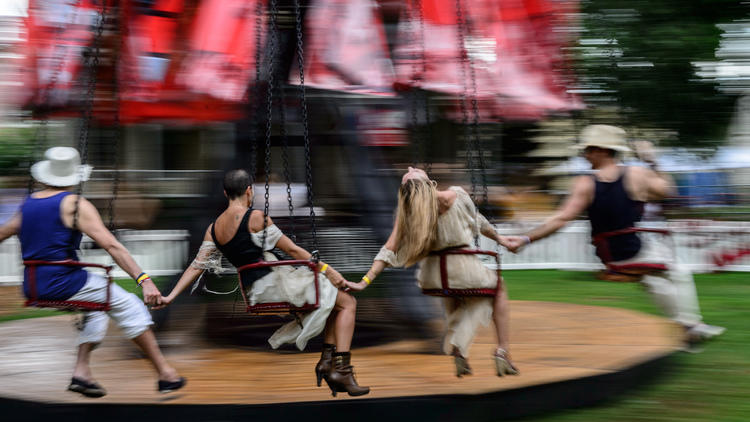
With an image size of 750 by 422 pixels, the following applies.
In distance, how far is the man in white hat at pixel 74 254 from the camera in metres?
5.14

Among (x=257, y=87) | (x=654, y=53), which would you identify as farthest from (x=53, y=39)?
(x=654, y=53)

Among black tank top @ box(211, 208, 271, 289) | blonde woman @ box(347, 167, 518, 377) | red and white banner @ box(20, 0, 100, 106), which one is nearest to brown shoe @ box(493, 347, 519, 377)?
blonde woman @ box(347, 167, 518, 377)

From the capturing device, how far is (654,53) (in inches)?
410

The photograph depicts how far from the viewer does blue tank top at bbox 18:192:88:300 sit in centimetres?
509

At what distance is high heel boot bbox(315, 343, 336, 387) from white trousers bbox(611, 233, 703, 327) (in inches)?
112

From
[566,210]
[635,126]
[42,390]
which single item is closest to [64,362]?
[42,390]

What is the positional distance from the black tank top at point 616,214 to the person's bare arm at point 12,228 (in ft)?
13.6

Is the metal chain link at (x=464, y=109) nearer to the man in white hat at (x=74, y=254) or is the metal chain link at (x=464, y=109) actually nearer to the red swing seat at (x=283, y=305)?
the red swing seat at (x=283, y=305)

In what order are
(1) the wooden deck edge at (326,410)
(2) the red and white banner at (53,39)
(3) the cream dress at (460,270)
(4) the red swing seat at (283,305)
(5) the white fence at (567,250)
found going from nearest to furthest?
(4) the red swing seat at (283,305), (1) the wooden deck edge at (326,410), (3) the cream dress at (460,270), (2) the red and white banner at (53,39), (5) the white fence at (567,250)

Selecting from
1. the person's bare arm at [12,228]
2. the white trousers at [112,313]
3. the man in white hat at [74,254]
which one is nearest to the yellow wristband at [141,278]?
the man in white hat at [74,254]

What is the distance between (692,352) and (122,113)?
218 inches

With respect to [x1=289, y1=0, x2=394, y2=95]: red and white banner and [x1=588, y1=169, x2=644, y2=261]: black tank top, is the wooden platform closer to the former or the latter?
[x1=588, y1=169, x2=644, y2=261]: black tank top

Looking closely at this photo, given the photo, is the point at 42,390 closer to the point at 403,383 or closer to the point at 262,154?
the point at 403,383

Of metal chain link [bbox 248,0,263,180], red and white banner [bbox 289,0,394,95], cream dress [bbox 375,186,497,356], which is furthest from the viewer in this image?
red and white banner [bbox 289,0,394,95]
